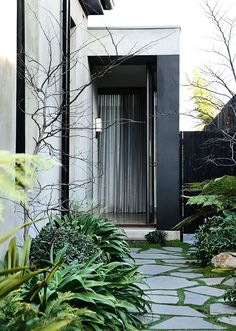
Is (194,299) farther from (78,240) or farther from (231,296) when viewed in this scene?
(78,240)

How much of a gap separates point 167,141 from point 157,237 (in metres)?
1.81

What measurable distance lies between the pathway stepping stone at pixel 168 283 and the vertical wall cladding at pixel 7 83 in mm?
2008

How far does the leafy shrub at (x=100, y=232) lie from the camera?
5.36 m

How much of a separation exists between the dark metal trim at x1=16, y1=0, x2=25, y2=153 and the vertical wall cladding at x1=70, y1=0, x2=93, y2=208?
6.93 feet

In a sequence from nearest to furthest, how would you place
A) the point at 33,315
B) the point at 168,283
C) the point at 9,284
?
the point at 9,284, the point at 33,315, the point at 168,283

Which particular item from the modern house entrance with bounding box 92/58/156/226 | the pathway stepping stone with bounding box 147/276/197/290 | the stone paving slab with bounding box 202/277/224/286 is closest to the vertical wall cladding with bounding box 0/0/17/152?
the pathway stepping stone with bounding box 147/276/197/290

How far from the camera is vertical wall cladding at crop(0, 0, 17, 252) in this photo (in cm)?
382

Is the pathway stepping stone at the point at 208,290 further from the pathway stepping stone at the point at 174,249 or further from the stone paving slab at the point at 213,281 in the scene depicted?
the pathway stepping stone at the point at 174,249

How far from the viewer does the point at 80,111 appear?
8211 millimetres

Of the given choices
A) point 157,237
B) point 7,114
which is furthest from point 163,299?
point 157,237

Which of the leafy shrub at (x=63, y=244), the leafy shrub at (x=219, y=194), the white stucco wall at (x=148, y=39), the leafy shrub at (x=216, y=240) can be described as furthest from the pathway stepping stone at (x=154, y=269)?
the white stucco wall at (x=148, y=39)

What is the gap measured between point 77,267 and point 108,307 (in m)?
0.48

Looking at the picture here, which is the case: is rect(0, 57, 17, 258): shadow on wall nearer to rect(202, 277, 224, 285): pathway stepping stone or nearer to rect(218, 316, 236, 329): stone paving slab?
rect(218, 316, 236, 329): stone paving slab

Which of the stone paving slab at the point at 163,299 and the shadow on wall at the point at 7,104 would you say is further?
the stone paving slab at the point at 163,299
